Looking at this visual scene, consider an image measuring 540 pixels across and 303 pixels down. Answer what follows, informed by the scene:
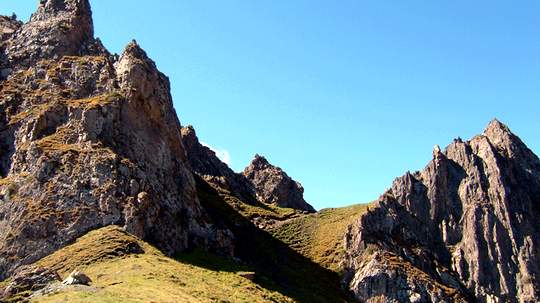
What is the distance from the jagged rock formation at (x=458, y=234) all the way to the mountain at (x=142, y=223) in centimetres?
59

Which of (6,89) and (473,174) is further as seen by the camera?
Result: (473,174)

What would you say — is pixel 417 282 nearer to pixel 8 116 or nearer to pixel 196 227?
pixel 196 227

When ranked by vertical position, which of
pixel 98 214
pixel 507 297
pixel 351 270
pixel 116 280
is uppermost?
pixel 507 297

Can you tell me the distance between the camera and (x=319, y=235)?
14975 centimetres

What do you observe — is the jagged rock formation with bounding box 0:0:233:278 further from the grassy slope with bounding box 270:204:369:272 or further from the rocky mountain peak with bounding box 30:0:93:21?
the grassy slope with bounding box 270:204:369:272

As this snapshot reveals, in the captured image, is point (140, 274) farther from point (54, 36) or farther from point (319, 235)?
point (319, 235)

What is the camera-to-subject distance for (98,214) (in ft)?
297

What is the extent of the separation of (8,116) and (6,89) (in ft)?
29.4

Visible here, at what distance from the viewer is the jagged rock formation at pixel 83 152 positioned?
8956 centimetres

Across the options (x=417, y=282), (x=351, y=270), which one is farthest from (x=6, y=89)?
(x=417, y=282)

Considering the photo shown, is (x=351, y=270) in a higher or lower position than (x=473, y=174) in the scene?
lower

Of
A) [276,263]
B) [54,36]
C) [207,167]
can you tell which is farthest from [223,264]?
[207,167]

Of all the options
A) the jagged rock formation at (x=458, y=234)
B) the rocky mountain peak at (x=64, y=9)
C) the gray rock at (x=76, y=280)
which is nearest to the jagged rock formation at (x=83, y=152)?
the rocky mountain peak at (x=64, y=9)

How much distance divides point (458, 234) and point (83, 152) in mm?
125975
